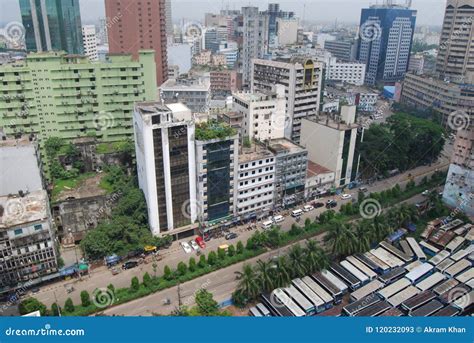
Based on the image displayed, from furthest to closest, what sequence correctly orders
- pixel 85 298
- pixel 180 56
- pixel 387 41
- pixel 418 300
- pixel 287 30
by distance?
pixel 287 30, pixel 387 41, pixel 180 56, pixel 85 298, pixel 418 300

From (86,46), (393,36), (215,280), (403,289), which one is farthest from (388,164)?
(86,46)

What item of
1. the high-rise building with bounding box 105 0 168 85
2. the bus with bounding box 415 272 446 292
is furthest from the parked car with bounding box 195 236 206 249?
the high-rise building with bounding box 105 0 168 85

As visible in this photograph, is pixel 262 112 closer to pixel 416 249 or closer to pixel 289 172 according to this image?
pixel 289 172

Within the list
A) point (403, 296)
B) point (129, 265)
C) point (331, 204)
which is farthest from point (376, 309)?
point (129, 265)

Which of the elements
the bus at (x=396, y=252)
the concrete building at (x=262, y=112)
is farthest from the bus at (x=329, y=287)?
the concrete building at (x=262, y=112)

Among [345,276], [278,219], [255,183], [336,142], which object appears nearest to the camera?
[345,276]

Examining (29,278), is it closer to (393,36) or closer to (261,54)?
(261,54)

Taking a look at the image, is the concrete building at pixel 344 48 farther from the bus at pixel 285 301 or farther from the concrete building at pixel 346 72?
the bus at pixel 285 301
